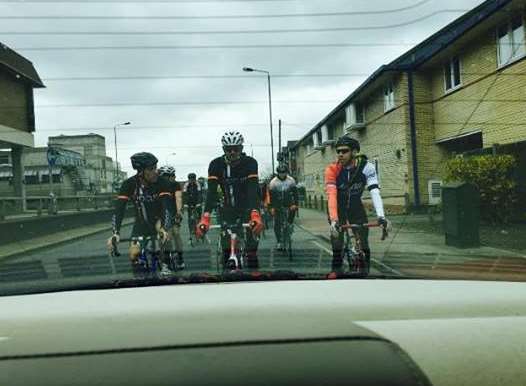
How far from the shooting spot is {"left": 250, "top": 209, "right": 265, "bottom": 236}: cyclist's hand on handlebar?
4194 millimetres

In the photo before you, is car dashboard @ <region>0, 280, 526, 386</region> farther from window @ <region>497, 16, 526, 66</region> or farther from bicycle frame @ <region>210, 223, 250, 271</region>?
window @ <region>497, 16, 526, 66</region>

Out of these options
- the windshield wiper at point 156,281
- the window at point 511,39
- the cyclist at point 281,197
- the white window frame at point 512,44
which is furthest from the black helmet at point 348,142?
the window at point 511,39

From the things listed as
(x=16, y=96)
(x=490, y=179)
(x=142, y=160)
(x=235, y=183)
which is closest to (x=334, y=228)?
(x=235, y=183)

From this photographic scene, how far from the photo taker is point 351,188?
4.28m

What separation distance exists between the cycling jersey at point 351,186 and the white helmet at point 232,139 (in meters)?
0.97

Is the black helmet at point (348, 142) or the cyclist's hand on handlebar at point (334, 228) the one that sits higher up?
the black helmet at point (348, 142)

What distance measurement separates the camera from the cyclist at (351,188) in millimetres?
4281

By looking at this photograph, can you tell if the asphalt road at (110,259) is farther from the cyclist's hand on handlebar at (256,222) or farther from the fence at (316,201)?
the fence at (316,201)

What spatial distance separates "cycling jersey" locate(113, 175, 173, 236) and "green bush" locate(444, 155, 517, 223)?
9.48 ft

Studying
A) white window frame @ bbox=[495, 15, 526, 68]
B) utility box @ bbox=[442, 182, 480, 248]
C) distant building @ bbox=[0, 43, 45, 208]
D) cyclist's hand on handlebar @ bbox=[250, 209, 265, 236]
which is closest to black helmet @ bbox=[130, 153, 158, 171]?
distant building @ bbox=[0, 43, 45, 208]

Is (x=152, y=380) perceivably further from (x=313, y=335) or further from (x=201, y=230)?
(x=201, y=230)

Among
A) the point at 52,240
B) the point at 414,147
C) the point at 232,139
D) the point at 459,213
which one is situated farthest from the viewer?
the point at 414,147

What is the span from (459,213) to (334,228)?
1411 mm

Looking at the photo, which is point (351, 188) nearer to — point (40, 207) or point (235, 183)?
point (235, 183)
